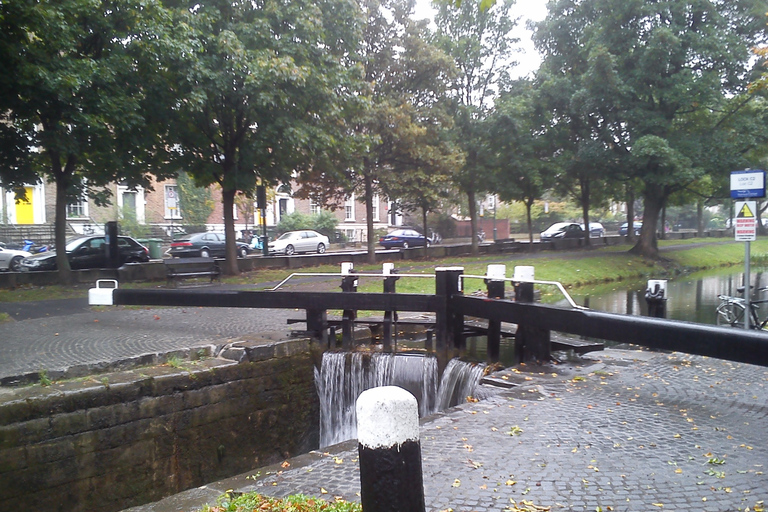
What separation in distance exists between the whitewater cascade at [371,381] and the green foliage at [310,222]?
40.1m

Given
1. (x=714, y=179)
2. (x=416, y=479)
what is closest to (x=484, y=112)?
(x=714, y=179)

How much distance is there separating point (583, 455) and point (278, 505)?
2.47 meters

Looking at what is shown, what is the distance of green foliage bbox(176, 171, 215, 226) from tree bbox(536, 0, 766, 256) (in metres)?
30.6

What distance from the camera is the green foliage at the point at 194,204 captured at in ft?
154

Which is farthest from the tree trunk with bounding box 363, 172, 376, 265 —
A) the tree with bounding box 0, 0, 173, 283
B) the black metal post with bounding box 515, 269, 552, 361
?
the black metal post with bounding box 515, 269, 552, 361

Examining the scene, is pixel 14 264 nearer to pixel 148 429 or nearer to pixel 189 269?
pixel 189 269

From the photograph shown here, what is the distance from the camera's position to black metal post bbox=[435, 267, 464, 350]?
9.34 metres

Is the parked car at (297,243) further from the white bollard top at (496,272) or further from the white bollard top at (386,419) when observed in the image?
the white bollard top at (386,419)

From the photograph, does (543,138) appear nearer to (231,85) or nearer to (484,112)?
(484,112)

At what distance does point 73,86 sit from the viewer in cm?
1312

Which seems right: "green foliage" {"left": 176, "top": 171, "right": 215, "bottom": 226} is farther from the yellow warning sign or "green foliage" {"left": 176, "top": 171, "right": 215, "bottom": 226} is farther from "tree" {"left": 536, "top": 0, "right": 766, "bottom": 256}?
the yellow warning sign

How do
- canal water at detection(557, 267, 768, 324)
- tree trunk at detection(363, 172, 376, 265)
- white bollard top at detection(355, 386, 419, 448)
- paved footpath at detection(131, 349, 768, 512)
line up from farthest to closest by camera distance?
tree trunk at detection(363, 172, 376, 265) → canal water at detection(557, 267, 768, 324) → paved footpath at detection(131, 349, 768, 512) → white bollard top at detection(355, 386, 419, 448)

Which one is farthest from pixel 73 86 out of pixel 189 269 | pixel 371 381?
pixel 371 381

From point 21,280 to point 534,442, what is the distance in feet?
54.8
